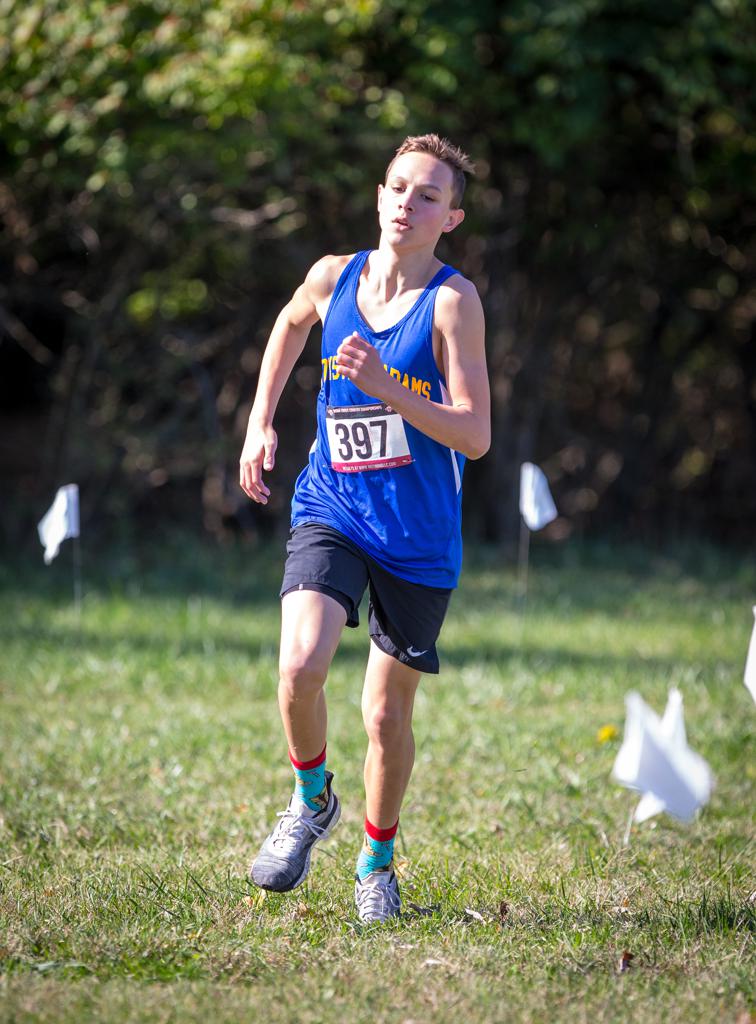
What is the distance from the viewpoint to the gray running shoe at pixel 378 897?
9.88 ft

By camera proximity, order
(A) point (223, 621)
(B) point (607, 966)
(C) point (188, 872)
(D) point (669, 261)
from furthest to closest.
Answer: (D) point (669, 261), (A) point (223, 621), (C) point (188, 872), (B) point (607, 966)

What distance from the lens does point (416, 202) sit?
3.06m

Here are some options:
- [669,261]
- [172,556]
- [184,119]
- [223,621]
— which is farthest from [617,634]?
[669,261]

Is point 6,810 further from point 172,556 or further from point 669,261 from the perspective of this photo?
point 669,261

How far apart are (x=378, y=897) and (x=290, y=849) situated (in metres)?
0.25

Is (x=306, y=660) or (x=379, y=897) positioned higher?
(x=306, y=660)

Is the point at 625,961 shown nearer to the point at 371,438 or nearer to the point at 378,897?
the point at 378,897

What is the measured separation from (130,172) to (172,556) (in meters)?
2.85

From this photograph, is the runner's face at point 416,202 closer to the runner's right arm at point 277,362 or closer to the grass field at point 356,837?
the runner's right arm at point 277,362

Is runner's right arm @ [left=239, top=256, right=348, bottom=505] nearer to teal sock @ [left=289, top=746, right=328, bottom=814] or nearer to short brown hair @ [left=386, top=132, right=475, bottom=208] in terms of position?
short brown hair @ [left=386, top=132, right=475, bottom=208]

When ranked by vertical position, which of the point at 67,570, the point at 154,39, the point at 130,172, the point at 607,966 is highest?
the point at 154,39

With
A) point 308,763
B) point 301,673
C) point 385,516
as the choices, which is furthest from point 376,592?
point 308,763

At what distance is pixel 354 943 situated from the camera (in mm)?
2848

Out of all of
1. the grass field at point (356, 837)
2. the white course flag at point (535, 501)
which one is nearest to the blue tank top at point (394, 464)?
the grass field at point (356, 837)
